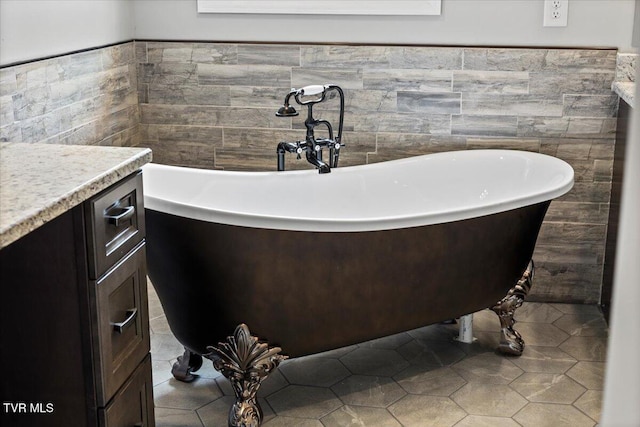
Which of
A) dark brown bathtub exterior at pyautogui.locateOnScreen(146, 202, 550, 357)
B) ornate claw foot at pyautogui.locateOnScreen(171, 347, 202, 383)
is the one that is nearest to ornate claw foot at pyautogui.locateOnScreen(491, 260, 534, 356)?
dark brown bathtub exterior at pyautogui.locateOnScreen(146, 202, 550, 357)

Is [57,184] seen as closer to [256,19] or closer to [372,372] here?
[372,372]

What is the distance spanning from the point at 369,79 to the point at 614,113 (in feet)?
3.45

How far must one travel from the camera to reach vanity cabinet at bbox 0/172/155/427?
5.60 ft

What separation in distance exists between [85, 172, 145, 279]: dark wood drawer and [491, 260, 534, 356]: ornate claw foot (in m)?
1.54

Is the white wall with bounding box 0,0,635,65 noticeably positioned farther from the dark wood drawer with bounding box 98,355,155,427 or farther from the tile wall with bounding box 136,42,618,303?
the dark wood drawer with bounding box 98,355,155,427

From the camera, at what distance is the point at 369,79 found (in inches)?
138

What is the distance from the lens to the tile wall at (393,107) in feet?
11.1

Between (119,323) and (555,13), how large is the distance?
2.34m

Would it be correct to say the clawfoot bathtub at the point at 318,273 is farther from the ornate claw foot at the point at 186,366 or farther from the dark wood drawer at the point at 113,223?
the dark wood drawer at the point at 113,223

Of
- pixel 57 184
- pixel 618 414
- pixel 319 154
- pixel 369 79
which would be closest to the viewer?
pixel 618 414

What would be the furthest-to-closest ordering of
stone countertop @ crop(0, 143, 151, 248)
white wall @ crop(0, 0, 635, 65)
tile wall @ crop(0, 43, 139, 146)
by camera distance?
white wall @ crop(0, 0, 635, 65), tile wall @ crop(0, 43, 139, 146), stone countertop @ crop(0, 143, 151, 248)

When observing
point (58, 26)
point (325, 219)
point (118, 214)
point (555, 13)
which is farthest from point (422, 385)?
point (58, 26)

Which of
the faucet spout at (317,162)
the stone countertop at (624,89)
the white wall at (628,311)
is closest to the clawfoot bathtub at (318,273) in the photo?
the stone countertop at (624,89)

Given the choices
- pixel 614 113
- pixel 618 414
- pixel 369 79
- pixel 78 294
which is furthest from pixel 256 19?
pixel 618 414
